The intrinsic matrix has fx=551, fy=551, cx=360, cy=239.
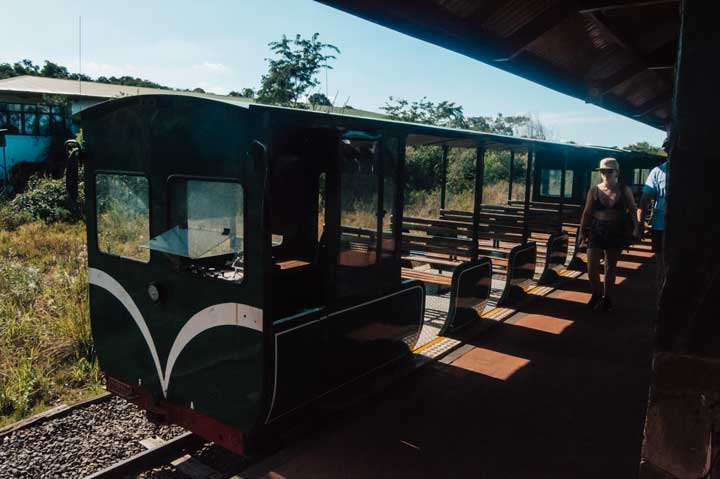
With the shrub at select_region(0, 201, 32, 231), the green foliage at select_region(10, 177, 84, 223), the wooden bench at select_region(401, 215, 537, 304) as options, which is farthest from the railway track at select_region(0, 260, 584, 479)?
the green foliage at select_region(10, 177, 84, 223)

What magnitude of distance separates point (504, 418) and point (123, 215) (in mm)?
3322

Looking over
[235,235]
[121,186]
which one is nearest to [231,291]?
[235,235]

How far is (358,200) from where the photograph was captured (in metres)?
4.22

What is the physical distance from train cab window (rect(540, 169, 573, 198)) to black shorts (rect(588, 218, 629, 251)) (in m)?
6.26

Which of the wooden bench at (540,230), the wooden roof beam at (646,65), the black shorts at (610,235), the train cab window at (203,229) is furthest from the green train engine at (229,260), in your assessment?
the wooden bench at (540,230)

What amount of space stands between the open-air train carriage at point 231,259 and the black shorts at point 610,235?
347cm

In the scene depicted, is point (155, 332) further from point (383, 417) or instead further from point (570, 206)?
point (570, 206)

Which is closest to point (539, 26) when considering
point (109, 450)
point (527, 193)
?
point (527, 193)

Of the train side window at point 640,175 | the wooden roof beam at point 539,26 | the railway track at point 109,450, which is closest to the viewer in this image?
the railway track at point 109,450

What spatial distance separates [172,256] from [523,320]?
489cm

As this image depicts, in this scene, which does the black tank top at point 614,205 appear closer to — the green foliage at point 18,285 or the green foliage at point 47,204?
the green foliage at point 18,285

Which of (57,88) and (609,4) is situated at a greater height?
(57,88)

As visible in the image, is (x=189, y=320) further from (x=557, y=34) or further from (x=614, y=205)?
(x=614, y=205)

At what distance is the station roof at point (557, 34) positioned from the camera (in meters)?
4.45
